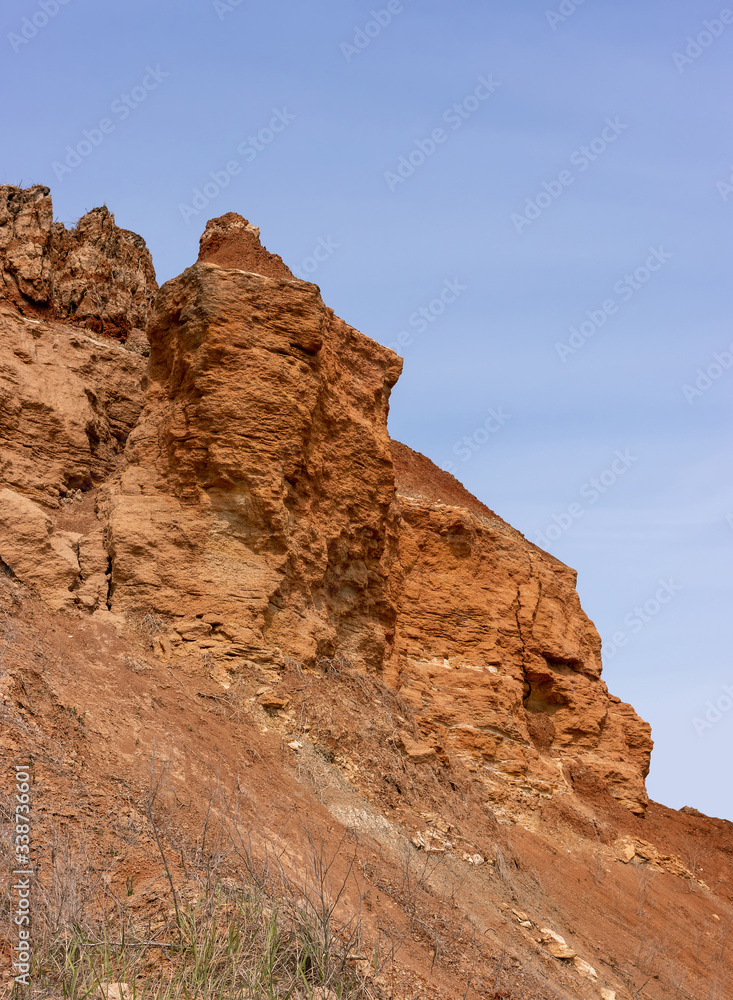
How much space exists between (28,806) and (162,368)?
8.27 m

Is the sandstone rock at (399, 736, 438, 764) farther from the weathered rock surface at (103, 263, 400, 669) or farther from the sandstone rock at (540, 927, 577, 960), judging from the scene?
the sandstone rock at (540, 927, 577, 960)

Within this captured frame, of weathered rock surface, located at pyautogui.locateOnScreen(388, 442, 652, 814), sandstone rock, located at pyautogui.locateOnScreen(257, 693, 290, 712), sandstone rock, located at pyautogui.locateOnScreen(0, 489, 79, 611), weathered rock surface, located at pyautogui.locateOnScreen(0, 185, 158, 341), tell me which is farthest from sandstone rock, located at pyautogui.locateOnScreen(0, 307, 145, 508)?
weathered rock surface, located at pyautogui.locateOnScreen(388, 442, 652, 814)

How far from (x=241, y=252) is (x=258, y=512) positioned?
4990mm

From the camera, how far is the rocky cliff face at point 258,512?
11.6m

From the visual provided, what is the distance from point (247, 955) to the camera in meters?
6.22

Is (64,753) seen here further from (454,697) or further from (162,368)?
(454,697)

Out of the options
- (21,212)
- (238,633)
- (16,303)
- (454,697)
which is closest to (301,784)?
(238,633)

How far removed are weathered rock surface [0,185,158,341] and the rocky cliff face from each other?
1.8 inches

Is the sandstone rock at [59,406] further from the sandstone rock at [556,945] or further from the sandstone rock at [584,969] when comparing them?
the sandstone rock at [584,969]

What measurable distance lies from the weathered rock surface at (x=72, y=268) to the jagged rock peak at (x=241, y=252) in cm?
167

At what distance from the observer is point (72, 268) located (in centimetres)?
1642

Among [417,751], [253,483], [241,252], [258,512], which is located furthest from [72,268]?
[417,751]

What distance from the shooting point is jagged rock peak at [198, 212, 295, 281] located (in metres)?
14.7

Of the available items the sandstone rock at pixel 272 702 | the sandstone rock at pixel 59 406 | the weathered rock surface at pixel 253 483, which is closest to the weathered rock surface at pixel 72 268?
the sandstone rock at pixel 59 406
